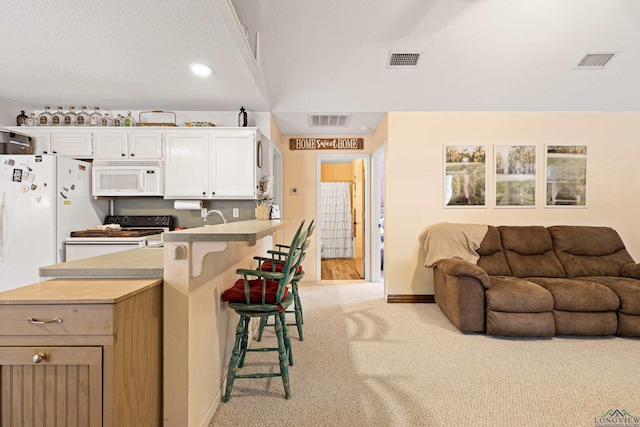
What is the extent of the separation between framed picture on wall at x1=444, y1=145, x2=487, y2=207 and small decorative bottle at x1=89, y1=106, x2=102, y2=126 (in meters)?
4.35

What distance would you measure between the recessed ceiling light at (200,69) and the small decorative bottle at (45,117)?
224 cm

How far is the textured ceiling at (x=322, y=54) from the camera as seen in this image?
2.31 meters

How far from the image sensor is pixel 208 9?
2074 millimetres

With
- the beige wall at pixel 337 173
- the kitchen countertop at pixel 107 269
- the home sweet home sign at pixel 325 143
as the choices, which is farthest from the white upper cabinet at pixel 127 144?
the beige wall at pixel 337 173

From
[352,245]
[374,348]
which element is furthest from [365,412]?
[352,245]

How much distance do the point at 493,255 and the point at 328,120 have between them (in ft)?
9.05

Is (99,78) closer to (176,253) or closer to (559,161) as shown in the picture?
(176,253)

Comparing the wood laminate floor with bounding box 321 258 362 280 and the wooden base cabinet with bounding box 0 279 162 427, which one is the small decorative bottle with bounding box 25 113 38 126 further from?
the wood laminate floor with bounding box 321 258 362 280

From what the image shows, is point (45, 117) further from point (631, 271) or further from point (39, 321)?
point (631, 271)

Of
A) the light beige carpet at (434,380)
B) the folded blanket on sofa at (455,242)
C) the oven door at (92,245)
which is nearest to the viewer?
the light beige carpet at (434,380)

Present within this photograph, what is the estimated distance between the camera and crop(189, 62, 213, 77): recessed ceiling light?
9.23 feet

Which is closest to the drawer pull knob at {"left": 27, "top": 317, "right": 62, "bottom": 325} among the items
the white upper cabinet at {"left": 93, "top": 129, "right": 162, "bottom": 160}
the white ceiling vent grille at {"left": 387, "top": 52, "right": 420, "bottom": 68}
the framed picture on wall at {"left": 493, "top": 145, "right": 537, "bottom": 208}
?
the white upper cabinet at {"left": 93, "top": 129, "right": 162, "bottom": 160}

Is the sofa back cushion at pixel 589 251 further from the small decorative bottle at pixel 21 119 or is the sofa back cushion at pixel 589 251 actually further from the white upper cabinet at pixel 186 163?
the small decorative bottle at pixel 21 119

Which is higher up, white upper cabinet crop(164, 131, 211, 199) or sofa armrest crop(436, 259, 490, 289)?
white upper cabinet crop(164, 131, 211, 199)
